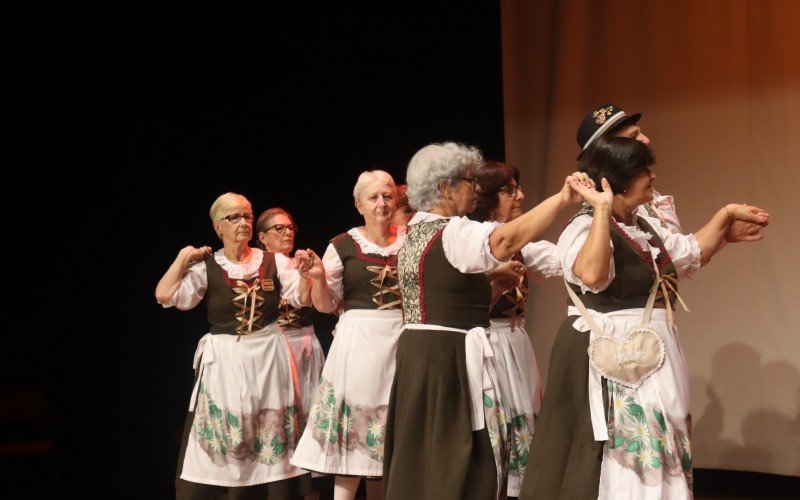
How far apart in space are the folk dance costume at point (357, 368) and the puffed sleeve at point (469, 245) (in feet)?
3.65

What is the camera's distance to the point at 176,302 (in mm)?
4473

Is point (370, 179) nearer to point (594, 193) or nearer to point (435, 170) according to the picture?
point (435, 170)

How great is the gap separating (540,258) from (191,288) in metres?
1.58

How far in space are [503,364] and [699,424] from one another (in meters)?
1.80

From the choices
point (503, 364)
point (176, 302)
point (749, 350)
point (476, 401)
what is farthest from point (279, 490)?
point (749, 350)

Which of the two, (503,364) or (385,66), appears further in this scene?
(385,66)

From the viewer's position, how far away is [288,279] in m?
4.65

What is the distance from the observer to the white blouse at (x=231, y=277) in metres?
4.48

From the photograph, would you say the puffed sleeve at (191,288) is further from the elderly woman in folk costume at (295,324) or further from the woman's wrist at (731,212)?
the woman's wrist at (731,212)

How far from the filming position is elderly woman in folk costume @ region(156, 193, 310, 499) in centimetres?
446

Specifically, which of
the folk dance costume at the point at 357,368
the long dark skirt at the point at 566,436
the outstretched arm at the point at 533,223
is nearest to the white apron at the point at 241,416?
the folk dance costume at the point at 357,368

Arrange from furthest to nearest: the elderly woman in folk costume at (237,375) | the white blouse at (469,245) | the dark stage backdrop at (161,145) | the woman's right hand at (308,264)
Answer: the dark stage backdrop at (161,145) → the elderly woman in folk costume at (237,375) → the woman's right hand at (308,264) → the white blouse at (469,245)

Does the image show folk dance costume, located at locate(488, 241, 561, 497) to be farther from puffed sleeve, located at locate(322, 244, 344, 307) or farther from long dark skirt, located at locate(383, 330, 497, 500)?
puffed sleeve, located at locate(322, 244, 344, 307)

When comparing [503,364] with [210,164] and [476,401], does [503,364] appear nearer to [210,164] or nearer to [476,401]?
[476,401]
